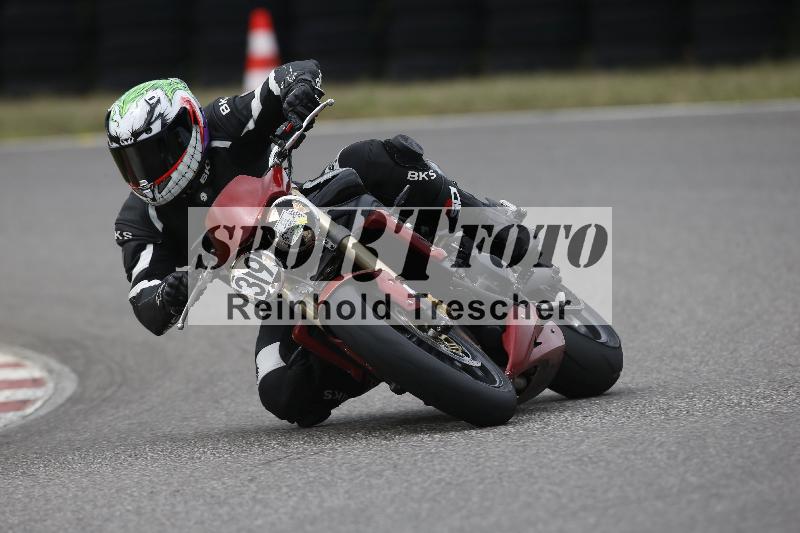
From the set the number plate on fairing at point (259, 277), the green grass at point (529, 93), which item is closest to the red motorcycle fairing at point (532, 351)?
the number plate on fairing at point (259, 277)

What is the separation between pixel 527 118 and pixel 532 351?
708cm

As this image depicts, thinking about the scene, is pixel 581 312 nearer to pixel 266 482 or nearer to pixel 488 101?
pixel 266 482

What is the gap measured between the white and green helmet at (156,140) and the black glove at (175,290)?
415 millimetres

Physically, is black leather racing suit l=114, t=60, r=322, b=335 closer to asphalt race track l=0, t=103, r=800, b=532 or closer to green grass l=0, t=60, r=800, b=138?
asphalt race track l=0, t=103, r=800, b=532

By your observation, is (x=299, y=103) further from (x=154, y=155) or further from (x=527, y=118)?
(x=527, y=118)

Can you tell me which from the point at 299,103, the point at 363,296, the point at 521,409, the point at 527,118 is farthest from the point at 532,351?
the point at 527,118

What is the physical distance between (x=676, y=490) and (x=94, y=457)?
7.37 feet

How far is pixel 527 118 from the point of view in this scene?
1135cm

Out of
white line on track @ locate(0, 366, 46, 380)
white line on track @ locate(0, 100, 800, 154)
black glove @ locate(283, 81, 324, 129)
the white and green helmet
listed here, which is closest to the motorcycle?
black glove @ locate(283, 81, 324, 129)

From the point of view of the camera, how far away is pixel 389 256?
14.3 ft

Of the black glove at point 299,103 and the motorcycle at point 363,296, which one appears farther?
the black glove at point 299,103

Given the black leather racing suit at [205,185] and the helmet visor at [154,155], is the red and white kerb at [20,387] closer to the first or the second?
the black leather racing suit at [205,185]

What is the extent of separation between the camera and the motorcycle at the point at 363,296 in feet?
12.9

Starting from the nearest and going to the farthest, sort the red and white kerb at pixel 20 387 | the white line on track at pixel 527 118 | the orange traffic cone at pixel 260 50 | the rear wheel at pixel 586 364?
1. the rear wheel at pixel 586 364
2. the red and white kerb at pixel 20 387
3. the white line on track at pixel 527 118
4. the orange traffic cone at pixel 260 50
